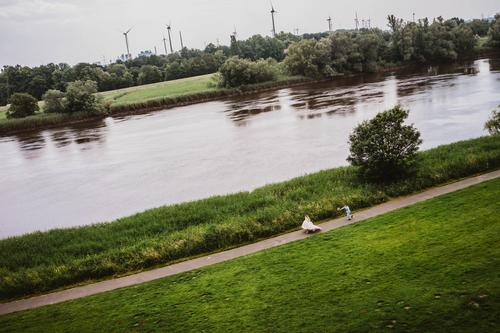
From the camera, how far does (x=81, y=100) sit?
66.1 meters

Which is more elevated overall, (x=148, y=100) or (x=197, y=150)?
(x=148, y=100)

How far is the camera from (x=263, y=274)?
33.9 ft

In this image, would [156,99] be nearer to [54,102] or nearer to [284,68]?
[54,102]

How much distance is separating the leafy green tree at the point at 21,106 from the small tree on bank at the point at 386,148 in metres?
63.7

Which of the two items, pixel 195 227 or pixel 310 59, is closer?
pixel 195 227

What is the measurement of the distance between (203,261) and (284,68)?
76.7 metres

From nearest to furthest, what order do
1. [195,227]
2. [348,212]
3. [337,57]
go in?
[348,212]
[195,227]
[337,57]

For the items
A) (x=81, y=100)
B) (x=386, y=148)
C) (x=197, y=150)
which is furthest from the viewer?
(x=81, y=100)

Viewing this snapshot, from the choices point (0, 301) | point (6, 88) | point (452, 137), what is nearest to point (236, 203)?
point (0, 301)

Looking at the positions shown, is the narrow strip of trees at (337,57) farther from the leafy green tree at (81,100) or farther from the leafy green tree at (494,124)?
the leafy green tree at (494,124)

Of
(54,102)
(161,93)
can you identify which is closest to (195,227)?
(54,102)

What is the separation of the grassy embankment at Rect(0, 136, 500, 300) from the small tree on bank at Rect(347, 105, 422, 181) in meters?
0.70

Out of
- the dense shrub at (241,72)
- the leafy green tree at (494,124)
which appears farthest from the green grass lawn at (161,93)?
the leafy green tree at (494,124)

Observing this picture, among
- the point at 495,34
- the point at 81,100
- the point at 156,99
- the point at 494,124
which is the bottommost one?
the point at 494,124
